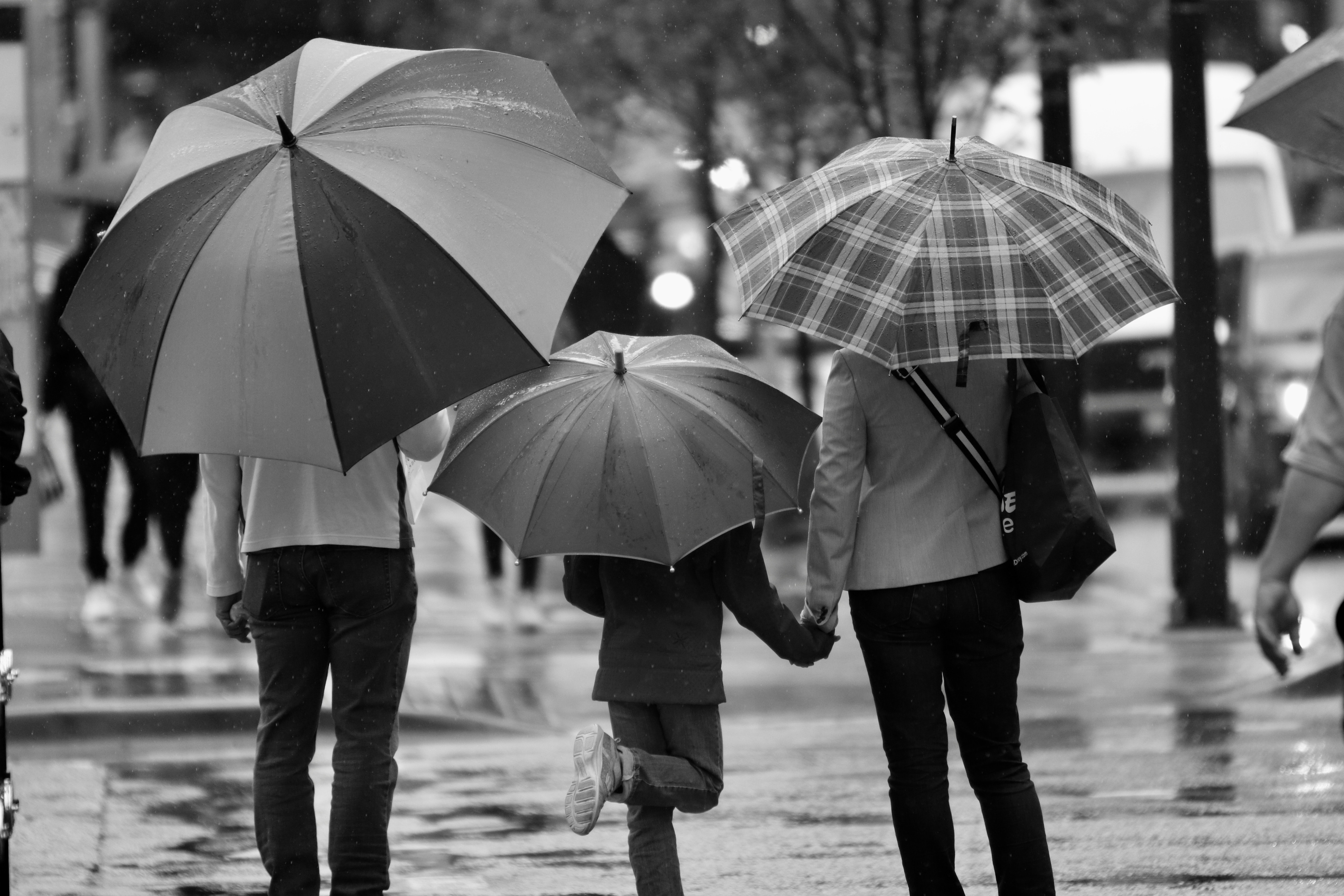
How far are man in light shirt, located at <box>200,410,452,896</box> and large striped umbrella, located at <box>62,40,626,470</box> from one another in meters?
0.46

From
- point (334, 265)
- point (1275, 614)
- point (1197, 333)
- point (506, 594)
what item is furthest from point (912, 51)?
point (1275, 614)

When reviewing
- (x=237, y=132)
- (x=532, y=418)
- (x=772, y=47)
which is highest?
(x=772, y=47)

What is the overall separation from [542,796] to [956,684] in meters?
2.76

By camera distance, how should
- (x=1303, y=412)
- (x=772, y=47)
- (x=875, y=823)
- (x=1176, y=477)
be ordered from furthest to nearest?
(x=772, y=47) < (x=1176, y=477) < (x=875, y=823) < (x=1303, y=412)

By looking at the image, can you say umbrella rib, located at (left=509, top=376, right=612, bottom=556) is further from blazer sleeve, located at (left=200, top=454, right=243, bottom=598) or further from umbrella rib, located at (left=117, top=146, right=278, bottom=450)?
umbrella rib, located at (left=117, top=146, right=278, bottom=450)

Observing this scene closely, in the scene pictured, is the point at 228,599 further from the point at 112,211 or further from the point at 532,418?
the point at 112,211

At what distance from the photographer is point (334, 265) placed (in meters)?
4.10

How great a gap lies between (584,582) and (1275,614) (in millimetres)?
1719

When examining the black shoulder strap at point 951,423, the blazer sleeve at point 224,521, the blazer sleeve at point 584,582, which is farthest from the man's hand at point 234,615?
the black shoulder strap at point 951,423

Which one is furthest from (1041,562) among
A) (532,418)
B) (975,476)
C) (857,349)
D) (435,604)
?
(435,604)

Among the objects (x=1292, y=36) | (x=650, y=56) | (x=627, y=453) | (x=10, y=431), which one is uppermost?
(x=1292, y=36)

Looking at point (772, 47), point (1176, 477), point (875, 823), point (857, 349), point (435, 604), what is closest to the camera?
point (857, 349)

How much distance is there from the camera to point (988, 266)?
14.0 feet

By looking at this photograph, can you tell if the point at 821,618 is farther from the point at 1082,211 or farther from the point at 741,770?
the point at 741,770
